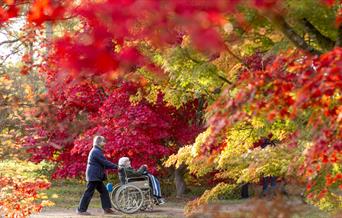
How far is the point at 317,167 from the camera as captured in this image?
6461 millimetres

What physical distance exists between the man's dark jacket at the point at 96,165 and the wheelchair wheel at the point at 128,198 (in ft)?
2.53

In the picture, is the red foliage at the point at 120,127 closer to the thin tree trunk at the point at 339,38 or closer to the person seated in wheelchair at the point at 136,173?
the person seated in wheelchair at the point at 136,173

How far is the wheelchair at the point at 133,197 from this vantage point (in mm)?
13330

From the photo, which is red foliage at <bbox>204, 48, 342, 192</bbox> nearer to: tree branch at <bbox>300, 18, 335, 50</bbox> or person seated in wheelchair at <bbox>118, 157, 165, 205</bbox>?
tree branch at <bbox>300, 18, 335, 50</bbox>

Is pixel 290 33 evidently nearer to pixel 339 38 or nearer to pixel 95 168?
pixel 339 38

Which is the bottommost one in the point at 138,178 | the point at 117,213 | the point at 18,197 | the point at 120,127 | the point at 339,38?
the point at 117,213

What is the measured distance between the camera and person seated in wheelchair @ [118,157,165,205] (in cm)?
1347

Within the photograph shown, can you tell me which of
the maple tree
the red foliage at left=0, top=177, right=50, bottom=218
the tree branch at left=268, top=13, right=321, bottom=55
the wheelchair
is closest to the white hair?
the wheelchair

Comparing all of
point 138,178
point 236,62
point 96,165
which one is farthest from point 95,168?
point 236,62

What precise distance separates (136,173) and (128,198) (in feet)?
1.79

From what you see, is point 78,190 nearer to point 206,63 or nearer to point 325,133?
point 206,63

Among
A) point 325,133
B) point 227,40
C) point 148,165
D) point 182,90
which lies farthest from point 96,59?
point 148,165

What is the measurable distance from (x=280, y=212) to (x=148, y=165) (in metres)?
10.1

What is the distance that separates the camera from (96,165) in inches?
502
